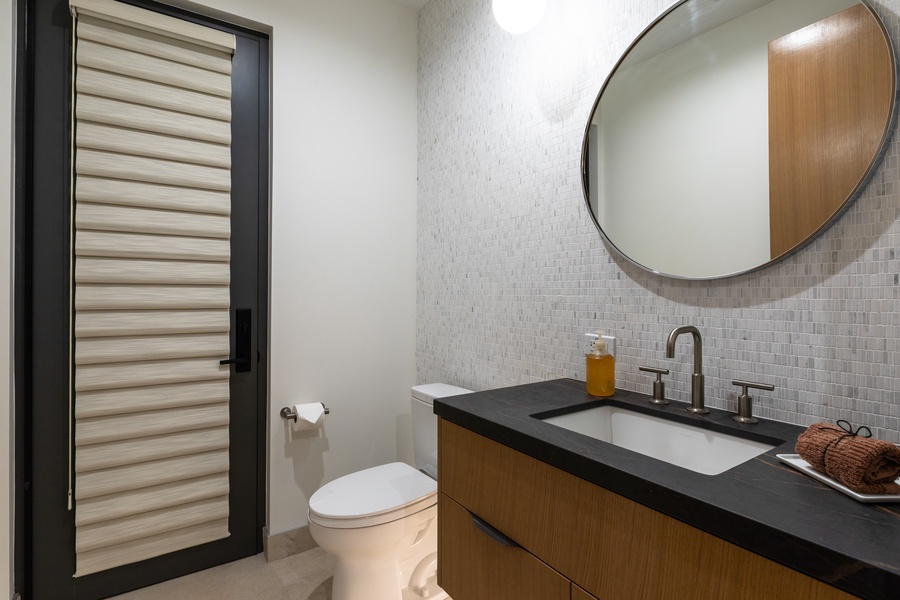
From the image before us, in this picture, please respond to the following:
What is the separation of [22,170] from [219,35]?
84 cm

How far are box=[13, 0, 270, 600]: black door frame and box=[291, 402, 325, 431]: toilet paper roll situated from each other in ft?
2.55

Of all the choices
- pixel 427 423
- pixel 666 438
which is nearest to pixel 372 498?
pixel 427 423

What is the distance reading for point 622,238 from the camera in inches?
49.6

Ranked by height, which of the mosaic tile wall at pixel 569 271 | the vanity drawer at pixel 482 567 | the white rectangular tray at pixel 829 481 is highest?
the mosaic tile wall at pixel 569 271

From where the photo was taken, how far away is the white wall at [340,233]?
192cm

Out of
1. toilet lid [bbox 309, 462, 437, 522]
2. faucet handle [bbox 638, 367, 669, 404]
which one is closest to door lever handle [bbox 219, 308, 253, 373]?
toilet lid [bbox 309, 462, 437, 522]

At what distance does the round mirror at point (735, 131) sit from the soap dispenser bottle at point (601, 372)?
0.26 m

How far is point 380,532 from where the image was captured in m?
1.44

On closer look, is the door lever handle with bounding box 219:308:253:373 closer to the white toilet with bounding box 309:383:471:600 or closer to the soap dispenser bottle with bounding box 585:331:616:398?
the white toilet with bounding box 309:383:471:600

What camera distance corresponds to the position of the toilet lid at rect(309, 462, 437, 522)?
4.74 feet

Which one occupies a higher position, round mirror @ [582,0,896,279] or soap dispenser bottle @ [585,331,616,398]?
round mirror @ [582,0,896,279]

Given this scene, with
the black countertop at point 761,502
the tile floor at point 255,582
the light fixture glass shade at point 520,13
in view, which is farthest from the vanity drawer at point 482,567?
the light fixture glass shade at point 520,13

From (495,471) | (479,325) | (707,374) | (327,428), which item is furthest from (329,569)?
(707,374)

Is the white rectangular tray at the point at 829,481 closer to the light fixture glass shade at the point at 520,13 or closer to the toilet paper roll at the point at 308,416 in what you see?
the light fixture glass shade at the point at 520,13
